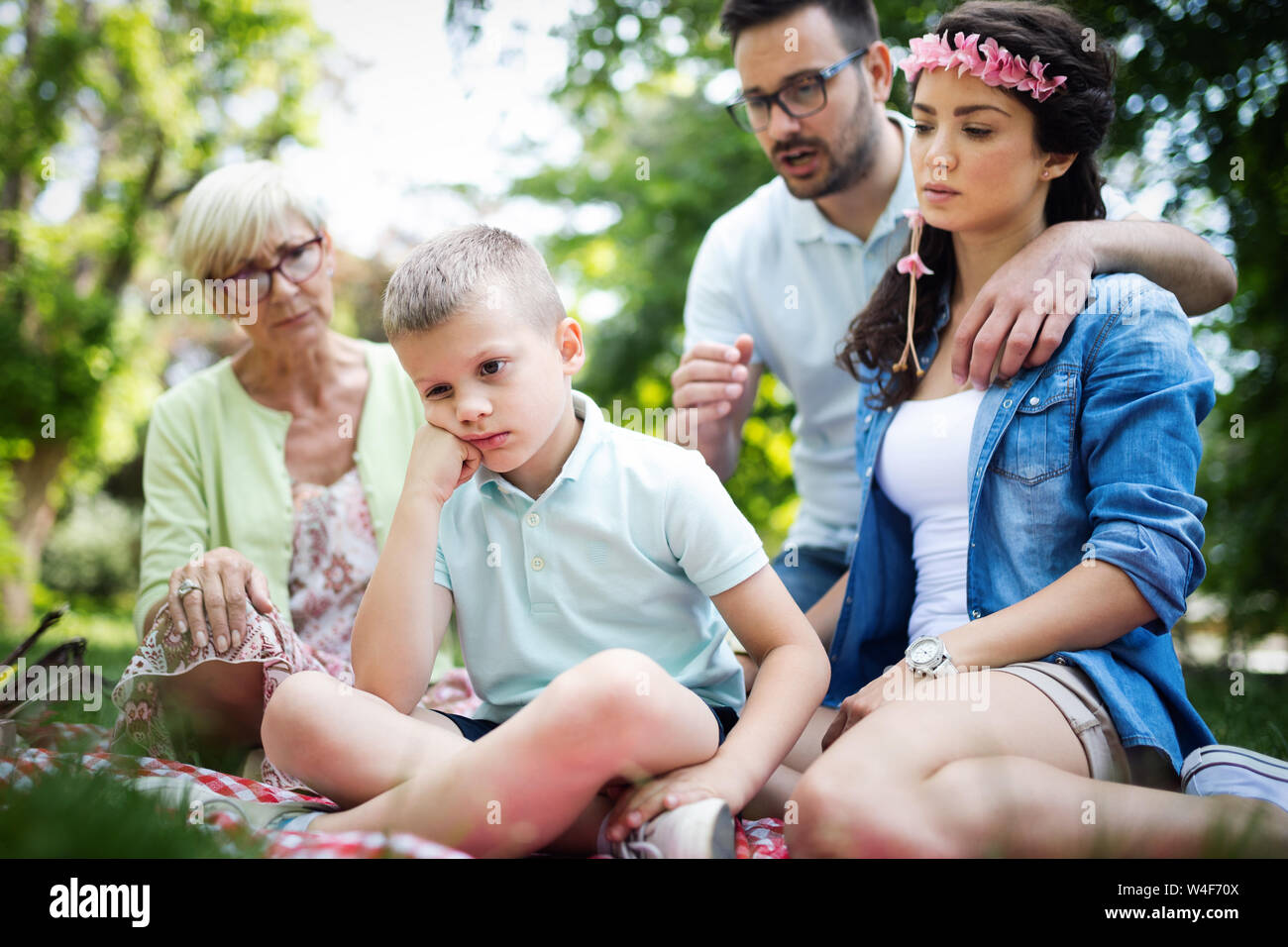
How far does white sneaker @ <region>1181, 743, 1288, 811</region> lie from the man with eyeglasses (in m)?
0.99

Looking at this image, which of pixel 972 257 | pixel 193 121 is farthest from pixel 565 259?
pixel 972 257

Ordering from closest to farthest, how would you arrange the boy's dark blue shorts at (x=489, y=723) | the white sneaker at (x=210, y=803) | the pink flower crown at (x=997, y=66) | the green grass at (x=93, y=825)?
the green grass at (x=93, y=825), the white sneaker at (x=210, y=803), the boy's dark blue shorts at (x=489, y=723), the pink flower crown at (x=997, y=66)

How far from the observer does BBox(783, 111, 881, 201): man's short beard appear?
3.32 m

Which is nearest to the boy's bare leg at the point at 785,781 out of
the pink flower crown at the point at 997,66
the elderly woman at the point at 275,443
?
the elderly woman at the point at 275,443

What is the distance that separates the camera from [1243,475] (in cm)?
623

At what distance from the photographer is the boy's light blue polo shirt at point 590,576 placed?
2115 mm

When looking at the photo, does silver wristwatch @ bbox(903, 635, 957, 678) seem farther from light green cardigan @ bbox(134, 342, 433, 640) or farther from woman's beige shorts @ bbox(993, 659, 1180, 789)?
light green cardigan @ bbox(134, 342, 433, 640)

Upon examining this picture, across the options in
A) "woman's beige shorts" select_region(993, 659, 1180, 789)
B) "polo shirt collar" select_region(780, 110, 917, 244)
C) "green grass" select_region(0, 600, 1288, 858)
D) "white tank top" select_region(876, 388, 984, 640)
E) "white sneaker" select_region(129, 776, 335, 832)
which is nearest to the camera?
"green grass" select_region(0, 600, 1288, 858)

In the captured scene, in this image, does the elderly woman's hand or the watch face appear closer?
the watch face

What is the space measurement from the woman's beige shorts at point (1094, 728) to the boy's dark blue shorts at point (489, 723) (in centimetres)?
56

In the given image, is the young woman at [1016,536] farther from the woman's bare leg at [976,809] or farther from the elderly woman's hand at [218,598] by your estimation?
the elderly woman's hand at [218,598]

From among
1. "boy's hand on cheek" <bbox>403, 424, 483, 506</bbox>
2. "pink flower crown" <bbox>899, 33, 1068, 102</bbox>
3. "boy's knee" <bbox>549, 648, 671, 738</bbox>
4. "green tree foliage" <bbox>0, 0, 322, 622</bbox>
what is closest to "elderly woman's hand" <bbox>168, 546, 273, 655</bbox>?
"boy's hand on cheek" <bbox>403, 424, 483, 506</bbox>
